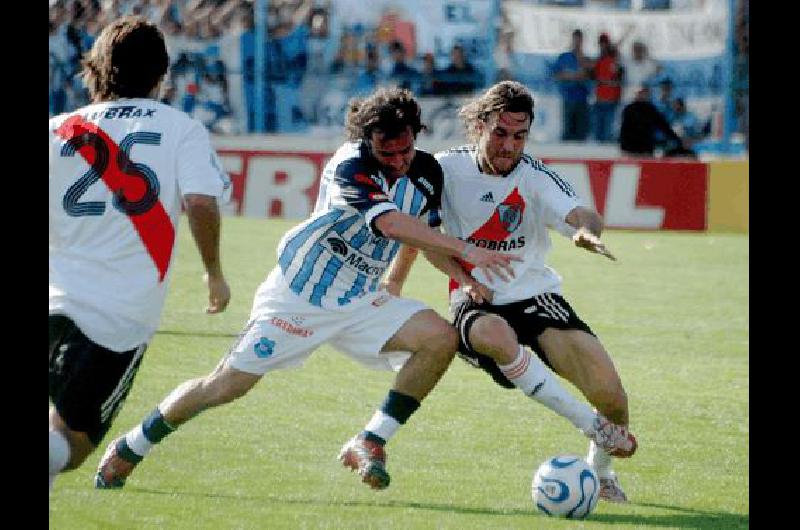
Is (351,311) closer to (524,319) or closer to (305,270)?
(305,270)

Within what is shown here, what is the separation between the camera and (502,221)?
722 cm

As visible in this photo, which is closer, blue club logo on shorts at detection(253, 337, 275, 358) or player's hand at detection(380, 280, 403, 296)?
blue club logo on shorts at detection(253, 337, 275, 358)

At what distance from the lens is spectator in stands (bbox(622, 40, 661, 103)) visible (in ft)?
71.0

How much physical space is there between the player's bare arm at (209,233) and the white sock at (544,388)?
1602 mm

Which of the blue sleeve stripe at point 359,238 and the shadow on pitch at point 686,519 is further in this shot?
the blue sleeve stripe at point 359,238

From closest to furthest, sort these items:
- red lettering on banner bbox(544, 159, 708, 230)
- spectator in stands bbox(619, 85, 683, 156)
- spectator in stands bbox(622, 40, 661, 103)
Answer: red lettering on banner bbox(544, 159, 708, 230) → spectator in stands bbox(619, 85, 683, 156) → spectator in stands bbox(622, 40, 661, 103)

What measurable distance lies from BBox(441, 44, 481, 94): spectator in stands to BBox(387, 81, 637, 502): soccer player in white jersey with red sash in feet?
46.4

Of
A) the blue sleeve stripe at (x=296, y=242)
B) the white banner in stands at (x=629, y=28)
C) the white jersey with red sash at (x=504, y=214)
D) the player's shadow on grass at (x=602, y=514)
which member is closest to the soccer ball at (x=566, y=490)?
the player's shadow on grass at (x=602, y=514)

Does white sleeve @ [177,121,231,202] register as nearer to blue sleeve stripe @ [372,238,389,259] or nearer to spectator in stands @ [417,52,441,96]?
blue sleeve stripe @ [372,238,389,259]

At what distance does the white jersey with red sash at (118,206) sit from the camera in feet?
17.9

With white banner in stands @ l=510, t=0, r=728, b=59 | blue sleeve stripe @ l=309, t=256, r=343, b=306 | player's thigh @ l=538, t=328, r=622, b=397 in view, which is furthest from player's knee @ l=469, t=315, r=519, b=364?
white banner in stands @ l=510, t=0, r=728, b=59

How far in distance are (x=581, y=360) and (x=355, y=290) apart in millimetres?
1065

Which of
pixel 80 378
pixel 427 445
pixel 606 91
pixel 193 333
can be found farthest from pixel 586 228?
pixel 606 91

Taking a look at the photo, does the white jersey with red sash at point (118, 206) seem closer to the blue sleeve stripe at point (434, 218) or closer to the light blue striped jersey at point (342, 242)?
the light blue striped jersey at point (342, 242)
